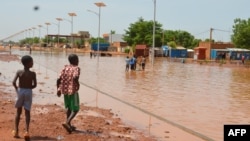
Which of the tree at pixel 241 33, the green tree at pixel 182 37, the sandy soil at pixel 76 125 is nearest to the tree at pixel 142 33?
the green tree at pixel 182 37

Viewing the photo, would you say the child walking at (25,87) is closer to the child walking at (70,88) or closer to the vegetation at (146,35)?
the child walking at (70,88)

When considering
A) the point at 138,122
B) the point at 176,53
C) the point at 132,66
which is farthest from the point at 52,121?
the point at 176,53

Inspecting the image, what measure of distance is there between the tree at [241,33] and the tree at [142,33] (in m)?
28.7

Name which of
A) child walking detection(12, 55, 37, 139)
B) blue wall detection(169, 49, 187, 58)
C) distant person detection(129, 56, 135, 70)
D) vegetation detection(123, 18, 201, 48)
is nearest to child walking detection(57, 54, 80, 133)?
child walking detection(12, 55, 37, 139)

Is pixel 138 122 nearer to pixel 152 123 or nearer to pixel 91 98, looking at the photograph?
pixel 152 123

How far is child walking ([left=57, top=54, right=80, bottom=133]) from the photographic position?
26.9ft

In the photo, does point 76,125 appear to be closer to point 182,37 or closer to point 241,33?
point 241,33

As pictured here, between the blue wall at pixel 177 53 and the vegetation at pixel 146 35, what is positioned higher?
the vegetation at pixel 146 35

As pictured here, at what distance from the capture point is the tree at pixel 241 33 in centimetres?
6439

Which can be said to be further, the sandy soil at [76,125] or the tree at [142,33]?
the tree at [142,33]

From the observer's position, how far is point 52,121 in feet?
31.3

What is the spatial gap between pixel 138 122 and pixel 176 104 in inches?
168

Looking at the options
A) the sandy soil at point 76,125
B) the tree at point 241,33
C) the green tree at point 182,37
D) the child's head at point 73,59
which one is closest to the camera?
the sandy soil at point 76,125

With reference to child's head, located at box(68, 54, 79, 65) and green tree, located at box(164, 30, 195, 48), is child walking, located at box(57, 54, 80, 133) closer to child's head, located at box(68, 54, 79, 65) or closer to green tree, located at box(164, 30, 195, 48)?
child's head, located at box(68, 54, 79, 65)
